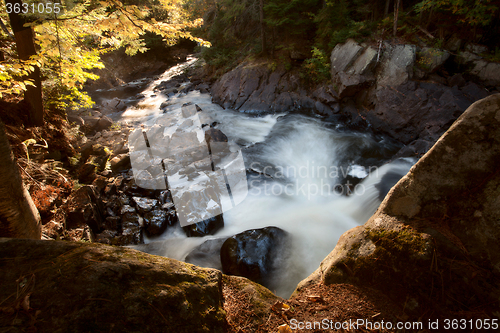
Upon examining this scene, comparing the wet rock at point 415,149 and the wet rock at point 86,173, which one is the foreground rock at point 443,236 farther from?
the wet rock at point 415,149

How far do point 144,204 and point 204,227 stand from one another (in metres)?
1.98

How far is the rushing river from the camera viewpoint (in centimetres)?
523

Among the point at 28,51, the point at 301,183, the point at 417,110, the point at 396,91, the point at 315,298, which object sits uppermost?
the point at 28,51

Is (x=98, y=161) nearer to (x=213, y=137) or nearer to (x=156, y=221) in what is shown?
(x=156, y=221)

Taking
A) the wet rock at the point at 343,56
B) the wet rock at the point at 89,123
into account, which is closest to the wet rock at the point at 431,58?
the wet rock at the point at 343,56

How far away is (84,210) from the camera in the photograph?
4.96 meters

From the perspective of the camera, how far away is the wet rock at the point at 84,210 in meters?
4.79

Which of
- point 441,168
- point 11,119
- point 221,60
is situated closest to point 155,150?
point 11,119

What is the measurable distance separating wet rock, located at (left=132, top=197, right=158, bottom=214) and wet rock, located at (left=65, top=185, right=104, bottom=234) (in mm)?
853

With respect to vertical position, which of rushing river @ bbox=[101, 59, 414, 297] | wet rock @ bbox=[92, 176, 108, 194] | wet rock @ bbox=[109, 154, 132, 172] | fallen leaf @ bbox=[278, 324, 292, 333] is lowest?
rushing river @ bbox=[101, 59, 414, 297]

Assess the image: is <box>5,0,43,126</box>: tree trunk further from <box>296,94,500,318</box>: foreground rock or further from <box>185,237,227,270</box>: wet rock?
<box>296,94,500,318</box>: foreground rock

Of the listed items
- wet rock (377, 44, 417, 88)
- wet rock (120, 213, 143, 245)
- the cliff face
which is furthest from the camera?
wet rock (377, 44, 417, 88)

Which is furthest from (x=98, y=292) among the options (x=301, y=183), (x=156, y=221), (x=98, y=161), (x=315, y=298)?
(x=98, y=161)

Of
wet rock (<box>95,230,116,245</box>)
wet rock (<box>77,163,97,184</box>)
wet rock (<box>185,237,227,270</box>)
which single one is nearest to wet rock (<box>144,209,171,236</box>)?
wet rock (<box>95,230,116,245</box>)
